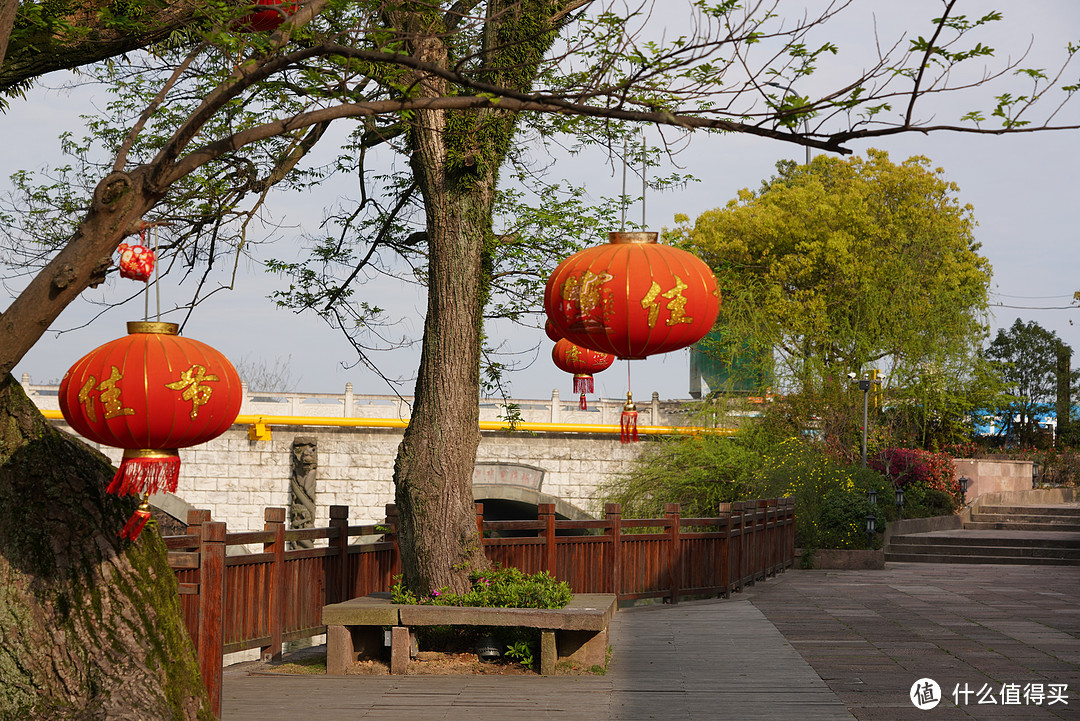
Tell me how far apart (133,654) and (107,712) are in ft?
1.06

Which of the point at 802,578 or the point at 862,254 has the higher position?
the point at 862,254

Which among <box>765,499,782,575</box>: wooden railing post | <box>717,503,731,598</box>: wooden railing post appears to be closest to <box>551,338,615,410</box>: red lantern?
<box>717,503,731,598</box>: wooden railing post

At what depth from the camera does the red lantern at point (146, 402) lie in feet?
16.8

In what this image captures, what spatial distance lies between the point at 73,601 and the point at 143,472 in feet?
2.48

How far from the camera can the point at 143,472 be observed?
518 cm

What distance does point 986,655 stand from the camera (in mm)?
9766

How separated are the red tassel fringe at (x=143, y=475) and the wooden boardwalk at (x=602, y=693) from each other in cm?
269

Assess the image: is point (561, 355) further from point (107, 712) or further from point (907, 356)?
point (907, 356)

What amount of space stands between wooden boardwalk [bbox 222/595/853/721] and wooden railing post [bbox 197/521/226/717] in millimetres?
369

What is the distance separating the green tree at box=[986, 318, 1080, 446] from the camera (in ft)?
132

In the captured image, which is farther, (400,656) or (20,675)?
(400,656)

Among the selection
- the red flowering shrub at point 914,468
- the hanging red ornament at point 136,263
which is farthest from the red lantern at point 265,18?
the red flowering shrub at point 914,468

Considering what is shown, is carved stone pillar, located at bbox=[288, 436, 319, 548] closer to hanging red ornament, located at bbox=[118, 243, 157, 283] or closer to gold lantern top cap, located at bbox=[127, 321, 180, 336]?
hanging red ornament, located at bbox=[118, 243, 157, 283]

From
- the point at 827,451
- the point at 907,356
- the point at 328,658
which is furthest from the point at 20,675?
the point at 907,356
